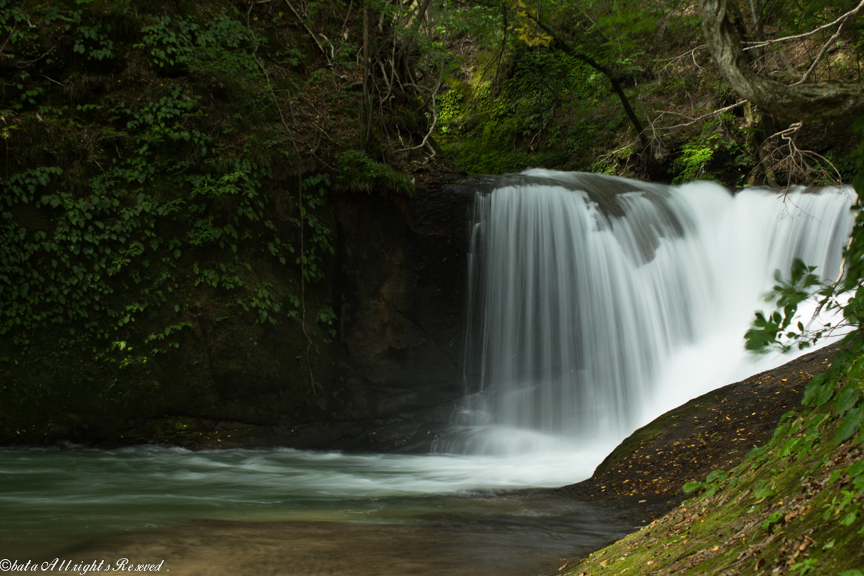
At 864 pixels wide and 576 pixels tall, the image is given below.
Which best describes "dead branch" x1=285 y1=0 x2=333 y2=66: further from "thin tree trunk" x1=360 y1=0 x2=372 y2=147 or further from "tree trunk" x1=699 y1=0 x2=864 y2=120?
"tree trunk" x1=699 y1=0 x2=864 y2=120

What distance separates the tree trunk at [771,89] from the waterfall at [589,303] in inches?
219

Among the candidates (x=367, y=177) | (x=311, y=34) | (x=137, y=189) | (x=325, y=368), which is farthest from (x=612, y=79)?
(x=137, y=189)

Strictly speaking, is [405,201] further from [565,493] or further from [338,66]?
[565,493]

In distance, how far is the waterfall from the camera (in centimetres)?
920

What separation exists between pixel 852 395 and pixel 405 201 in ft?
25.8

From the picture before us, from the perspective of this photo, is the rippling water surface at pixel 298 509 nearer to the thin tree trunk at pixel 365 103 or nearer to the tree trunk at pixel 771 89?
the tree trunk at pixel 771 89

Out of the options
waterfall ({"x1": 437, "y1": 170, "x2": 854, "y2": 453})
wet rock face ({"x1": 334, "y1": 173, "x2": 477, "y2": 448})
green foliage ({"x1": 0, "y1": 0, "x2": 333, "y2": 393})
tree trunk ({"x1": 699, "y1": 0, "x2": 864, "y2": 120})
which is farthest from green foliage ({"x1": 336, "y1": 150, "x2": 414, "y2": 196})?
tree trunk ({"x1": 699, "y1": 0, "x2": 864, "y2": 120})

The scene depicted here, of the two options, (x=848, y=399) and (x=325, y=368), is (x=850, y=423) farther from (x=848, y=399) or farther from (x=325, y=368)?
(x=325, y=368)

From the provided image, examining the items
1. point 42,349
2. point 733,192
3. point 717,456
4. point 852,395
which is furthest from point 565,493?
point 733,192

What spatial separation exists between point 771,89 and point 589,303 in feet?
19.4

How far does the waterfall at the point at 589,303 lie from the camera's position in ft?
30.2

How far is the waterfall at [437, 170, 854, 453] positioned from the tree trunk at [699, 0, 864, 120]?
18.3 feet

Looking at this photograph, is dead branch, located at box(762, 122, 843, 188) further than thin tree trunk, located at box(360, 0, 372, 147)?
No

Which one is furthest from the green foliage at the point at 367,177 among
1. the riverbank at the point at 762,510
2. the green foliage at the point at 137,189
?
the riverbank at the point at 762,510
